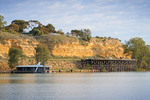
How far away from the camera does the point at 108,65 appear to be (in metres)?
89.1

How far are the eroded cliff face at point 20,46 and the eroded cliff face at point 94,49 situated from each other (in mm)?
8705

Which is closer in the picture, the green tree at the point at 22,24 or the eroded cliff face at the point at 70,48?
the eroded cliff face at the point at 70,48

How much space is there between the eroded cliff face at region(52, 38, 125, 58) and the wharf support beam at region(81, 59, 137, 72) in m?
8.77

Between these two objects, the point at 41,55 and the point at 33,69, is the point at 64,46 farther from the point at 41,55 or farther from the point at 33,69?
the point at 33,69

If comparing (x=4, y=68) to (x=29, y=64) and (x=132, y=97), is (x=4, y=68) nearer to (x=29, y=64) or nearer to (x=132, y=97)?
(x=29, y=64)

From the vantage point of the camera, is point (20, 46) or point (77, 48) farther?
point (77, 48)

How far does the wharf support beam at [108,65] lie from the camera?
85.7 meters

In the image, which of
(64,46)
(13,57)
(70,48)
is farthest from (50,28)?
(13,57)

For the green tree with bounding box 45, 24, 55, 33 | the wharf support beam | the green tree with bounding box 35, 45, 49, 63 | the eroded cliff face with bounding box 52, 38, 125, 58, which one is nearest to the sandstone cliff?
the eroded cliff face with bounding box 52, 38, 125, 58

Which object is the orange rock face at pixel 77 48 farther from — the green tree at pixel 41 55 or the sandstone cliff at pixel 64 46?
the green tree at pixel 41 55

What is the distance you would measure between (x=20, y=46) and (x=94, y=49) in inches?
1202

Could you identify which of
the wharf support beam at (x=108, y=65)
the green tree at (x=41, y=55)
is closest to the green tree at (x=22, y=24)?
the wharf support beam at (x=108, y=65)

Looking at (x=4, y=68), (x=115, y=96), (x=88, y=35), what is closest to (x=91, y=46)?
(x=88, y=35)

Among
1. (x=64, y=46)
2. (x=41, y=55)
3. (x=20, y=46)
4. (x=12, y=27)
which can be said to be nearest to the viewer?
(x=41, y=55)
